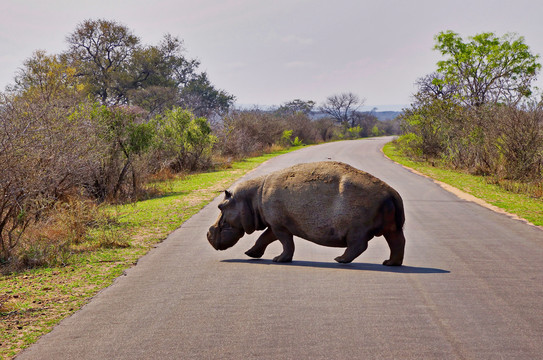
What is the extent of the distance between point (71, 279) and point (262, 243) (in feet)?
10.0

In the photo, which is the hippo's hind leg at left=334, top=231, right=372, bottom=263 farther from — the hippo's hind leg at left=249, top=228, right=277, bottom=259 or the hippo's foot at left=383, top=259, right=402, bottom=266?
the hippo's hind leg at left=249, top=228, right=277, bottom=259

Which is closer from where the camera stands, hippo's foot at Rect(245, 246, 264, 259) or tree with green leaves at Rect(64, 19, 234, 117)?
hippo's foot at Rect(245, 246, 264, 259)

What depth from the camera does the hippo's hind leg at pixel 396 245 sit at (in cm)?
863

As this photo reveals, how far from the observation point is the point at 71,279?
351 inches

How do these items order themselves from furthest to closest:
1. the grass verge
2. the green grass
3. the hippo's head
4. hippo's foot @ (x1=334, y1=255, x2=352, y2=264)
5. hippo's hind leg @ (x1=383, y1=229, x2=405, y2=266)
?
the green grass
the hippo's head
hippo's foot @ (x1=334, y1=255, x2=352, y2=264)
hippo's hind leg @ (x1=383, y1=229, x2=405, y2=266)
the grass verge

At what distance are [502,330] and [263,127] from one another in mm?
49367

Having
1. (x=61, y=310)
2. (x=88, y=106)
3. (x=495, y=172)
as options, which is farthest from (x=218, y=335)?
(x=495, y=172)

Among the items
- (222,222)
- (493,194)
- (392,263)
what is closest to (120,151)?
(222,222)

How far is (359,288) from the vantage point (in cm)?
745

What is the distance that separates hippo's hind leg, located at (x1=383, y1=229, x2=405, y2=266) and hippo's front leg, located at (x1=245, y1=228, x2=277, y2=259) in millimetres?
1904

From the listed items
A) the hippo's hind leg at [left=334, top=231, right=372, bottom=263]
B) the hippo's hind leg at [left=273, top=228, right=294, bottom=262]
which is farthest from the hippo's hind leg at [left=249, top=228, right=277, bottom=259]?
the hippo's hind leg at [left=334, top=231, right=372, bottom=263]

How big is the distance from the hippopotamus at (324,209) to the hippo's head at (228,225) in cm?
2

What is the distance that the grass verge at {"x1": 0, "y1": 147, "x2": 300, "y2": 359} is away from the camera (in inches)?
255

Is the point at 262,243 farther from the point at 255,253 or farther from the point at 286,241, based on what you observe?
the point at 286,241
